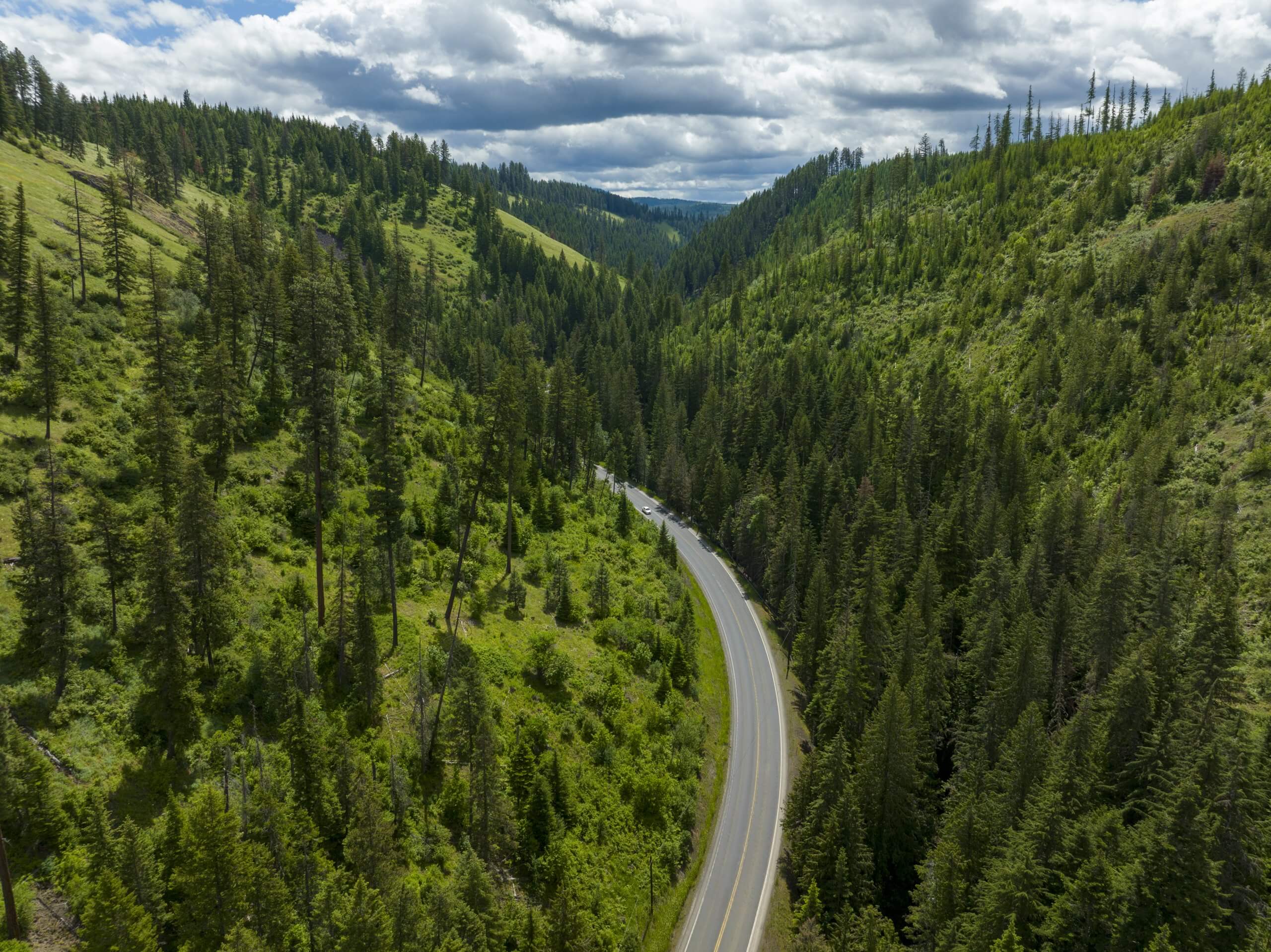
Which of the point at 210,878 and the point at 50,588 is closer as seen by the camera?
the point at 210,878

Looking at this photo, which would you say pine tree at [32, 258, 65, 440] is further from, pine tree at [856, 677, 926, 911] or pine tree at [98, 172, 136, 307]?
pine tree at [856, 677, 926, 911]

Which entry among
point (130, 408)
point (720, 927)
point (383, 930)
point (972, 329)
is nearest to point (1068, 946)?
point (720, 927)

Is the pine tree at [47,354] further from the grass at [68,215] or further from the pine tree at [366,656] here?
the pine tree at [366,656]

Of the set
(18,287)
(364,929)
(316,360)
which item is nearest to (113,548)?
(316,360)

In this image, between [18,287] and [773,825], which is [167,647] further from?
[773,825]

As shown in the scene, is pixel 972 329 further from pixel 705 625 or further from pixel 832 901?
pixel 832 901

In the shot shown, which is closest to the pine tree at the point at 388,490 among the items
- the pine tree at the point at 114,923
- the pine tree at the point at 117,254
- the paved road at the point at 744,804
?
the pine tree at the point at 114,923
